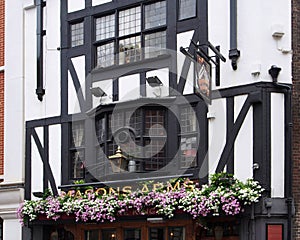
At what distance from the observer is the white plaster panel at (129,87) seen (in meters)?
18.9

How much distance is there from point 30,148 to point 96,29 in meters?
3.64

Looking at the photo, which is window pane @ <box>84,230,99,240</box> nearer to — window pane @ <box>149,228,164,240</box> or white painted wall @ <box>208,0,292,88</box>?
window pane @ <box>149,228,164,240</box>

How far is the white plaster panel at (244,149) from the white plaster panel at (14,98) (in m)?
6.75

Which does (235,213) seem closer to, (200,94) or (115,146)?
(200,94)

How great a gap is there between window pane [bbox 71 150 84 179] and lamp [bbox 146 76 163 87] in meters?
2.73

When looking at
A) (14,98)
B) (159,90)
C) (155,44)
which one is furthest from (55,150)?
(155,44)

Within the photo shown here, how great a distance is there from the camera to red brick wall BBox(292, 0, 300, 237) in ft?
55.4

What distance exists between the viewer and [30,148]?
69.1 ft

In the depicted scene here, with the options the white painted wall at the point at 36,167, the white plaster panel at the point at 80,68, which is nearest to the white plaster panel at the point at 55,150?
the white painted wall at the point at 36,167

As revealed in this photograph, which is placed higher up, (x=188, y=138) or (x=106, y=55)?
(x=106, y=55)

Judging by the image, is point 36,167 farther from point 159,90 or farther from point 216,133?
point 216,133

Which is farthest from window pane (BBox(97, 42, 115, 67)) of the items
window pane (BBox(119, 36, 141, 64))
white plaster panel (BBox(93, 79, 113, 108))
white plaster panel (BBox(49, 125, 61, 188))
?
white plaster panel (BBox(49, 125, 61, 188))

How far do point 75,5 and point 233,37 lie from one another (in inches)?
197

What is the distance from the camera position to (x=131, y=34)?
752 inches
